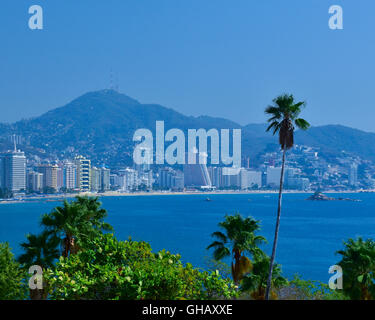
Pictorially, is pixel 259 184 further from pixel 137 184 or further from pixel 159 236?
pixel 159 236

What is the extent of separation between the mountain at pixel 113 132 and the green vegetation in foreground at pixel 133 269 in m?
122

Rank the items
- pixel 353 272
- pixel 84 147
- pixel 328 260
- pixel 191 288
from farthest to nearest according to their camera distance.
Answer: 1. pixel 84 147
2. pixel 328 260
3. pixel 353 272
4. pixel 191 288

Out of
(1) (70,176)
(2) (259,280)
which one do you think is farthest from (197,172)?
(2) (259,280)

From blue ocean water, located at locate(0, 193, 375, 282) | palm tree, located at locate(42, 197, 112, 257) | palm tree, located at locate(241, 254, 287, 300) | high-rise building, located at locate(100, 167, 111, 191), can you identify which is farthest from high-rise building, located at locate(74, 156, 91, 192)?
palm tree, located at locate(241, 254, 287, 300)

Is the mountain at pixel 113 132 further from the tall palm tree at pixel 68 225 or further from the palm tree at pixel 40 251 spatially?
the palm tree at pixel 40 251

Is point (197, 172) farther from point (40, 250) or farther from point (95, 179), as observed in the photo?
point (40, 250)

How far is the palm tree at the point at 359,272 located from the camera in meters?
8.33

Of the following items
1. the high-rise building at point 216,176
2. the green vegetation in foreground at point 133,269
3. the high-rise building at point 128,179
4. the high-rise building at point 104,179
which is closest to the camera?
the green vegetation in foreground at point 133,269

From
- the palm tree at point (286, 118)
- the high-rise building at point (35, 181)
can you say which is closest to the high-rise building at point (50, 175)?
the high-rise building at point (35, 181)

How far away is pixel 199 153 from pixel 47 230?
127298 millimetres

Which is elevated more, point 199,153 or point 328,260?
point 199,153

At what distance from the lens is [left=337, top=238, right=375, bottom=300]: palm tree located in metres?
8.33

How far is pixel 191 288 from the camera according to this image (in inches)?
263

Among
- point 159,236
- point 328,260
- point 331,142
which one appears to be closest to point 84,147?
point 331,142
